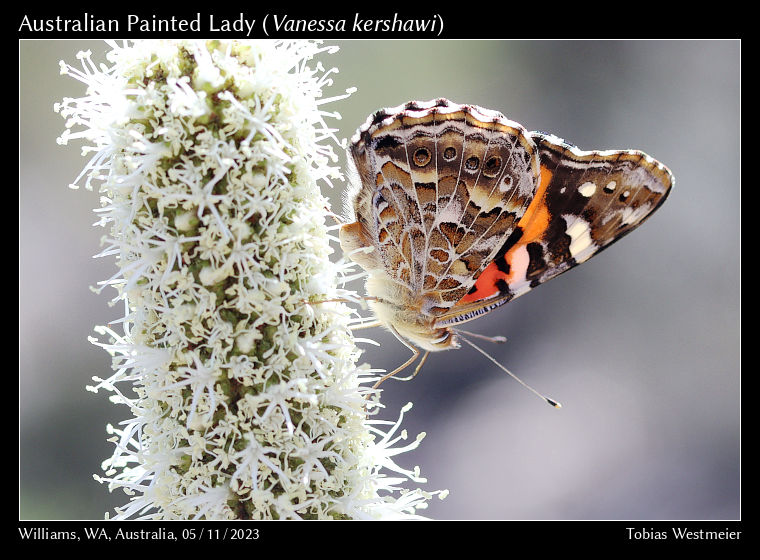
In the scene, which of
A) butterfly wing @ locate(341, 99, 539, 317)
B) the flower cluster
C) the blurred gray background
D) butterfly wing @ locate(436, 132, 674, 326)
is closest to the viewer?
the flower cluster

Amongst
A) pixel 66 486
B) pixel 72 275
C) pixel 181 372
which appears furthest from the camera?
pixel 72 275

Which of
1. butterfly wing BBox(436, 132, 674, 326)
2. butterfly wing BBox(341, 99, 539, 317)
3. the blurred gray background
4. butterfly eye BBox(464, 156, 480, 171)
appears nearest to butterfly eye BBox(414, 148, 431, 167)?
butterfly wing BBox(341, 99, 539, 317)

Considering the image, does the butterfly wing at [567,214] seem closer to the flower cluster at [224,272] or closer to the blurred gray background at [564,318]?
the flower cluster at [224,272]

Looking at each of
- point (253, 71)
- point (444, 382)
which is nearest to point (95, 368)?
point (444, 382)

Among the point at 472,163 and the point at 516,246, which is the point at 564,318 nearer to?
the point at 516,246

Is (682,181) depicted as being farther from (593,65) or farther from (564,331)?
(564,331)

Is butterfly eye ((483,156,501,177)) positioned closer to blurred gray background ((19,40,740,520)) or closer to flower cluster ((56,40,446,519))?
flower cluster ((56,40,446,519))
